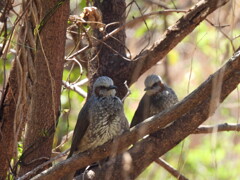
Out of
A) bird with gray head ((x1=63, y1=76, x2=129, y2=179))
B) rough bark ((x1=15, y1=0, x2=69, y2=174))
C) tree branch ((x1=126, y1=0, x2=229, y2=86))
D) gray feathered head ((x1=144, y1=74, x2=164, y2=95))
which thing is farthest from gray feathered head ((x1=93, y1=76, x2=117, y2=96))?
gray feathered head ((x1=144, y1=74, x2=164, y2=95))

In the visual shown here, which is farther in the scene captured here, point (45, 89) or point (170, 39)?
point (170, 39)

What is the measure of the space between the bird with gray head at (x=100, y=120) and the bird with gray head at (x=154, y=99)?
694 millimetres

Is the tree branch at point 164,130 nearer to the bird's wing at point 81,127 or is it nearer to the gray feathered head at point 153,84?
the bird's wing at point 81,127

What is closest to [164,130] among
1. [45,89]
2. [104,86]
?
[45,89]

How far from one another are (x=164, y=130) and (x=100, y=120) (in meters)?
1.03

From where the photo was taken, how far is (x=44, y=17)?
4.01 meters

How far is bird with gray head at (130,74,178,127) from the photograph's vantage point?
18.0ft

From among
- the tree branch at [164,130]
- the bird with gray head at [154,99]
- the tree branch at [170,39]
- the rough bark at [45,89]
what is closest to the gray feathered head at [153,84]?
the bird with gray head at [154,99]

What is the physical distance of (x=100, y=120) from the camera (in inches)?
188

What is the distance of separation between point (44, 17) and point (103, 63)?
4.01 ft

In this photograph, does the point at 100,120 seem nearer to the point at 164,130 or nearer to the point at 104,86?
the point at 104,86

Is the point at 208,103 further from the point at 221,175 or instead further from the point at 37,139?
the point at 221,175

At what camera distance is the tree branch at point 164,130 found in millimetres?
3447

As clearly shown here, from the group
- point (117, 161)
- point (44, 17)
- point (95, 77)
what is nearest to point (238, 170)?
point (95, 77)
